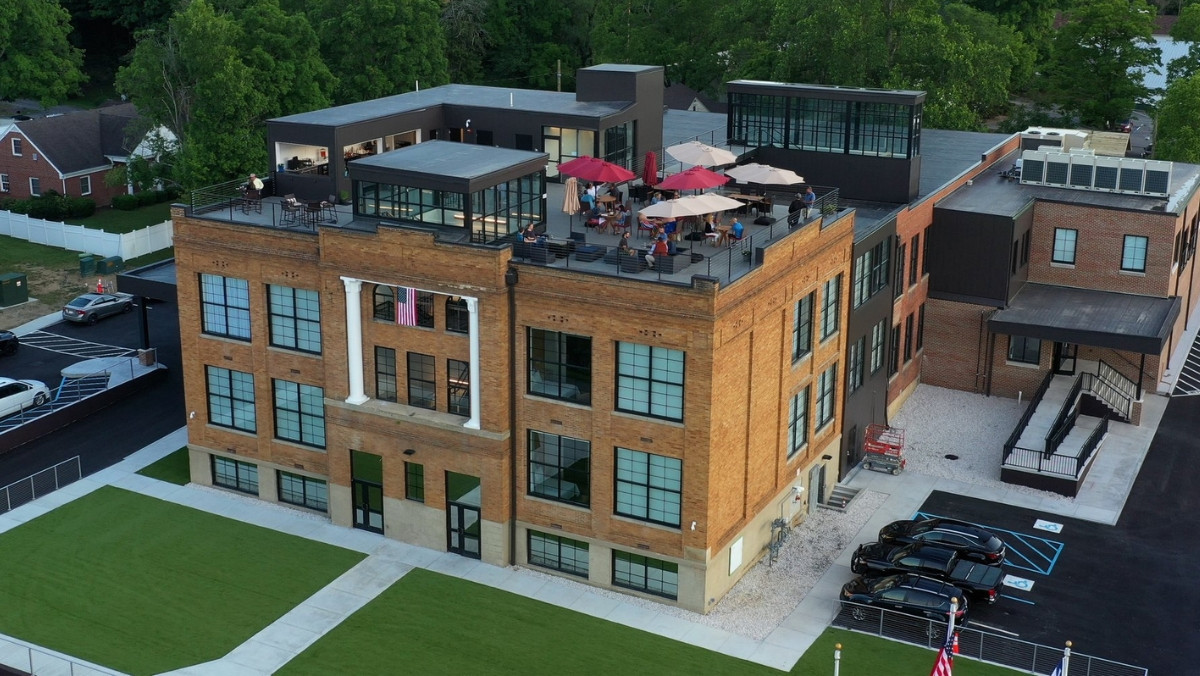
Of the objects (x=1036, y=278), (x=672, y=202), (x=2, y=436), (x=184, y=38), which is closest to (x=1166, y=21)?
(x=1036, y=278)

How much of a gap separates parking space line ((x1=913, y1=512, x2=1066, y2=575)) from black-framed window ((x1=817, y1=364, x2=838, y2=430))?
17.5 feet

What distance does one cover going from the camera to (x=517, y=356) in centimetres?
4512

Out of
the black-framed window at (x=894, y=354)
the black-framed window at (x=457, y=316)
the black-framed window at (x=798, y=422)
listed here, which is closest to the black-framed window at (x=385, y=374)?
the black-framed window at (x=457, y=316)

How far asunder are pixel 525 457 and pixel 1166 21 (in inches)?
4612

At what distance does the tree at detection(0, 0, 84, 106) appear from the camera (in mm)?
122500

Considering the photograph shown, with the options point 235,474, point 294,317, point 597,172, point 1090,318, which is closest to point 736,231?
point 597,172

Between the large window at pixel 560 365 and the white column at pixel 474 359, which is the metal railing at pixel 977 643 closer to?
the large window at pixel 560 365

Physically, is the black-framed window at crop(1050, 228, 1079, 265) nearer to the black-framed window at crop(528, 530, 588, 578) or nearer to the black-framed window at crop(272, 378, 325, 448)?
the black-framed window at crop(528, 530, 588, 578)

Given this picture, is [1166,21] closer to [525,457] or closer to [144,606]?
[525,457]

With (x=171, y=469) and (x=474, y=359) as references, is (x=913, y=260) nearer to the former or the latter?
(x=474, y=359)

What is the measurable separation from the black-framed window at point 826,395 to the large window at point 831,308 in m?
1.52

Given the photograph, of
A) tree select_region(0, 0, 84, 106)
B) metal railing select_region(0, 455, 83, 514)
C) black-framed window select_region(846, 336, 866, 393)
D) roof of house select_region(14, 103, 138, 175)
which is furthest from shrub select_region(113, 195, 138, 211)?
black-framed window select_region(846, 336, 866, 393)

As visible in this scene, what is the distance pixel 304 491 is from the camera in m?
51.6

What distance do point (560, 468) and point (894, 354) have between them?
20311 mm
